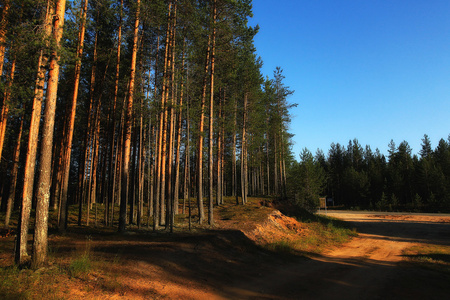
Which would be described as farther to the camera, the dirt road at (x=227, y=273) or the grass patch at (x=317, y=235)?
the grass patch at (x=317, y=235)

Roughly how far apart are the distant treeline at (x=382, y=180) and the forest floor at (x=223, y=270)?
21750mm

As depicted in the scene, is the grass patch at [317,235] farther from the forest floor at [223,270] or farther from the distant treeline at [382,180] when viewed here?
the distant treeline at [382,180]

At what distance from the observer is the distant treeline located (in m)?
36.7

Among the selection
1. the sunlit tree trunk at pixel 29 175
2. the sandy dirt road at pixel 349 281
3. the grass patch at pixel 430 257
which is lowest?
the grass patch at pixel 430 257

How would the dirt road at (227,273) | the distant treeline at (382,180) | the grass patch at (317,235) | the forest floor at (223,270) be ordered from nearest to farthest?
the forest floor at (223,270) < the dirt road at (227,273) < the grass patch at (317,235) < the distant treeline at (382,180)

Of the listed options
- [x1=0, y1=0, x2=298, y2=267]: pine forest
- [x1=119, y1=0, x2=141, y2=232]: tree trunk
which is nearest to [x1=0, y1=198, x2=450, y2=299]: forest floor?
[x1=119, y1=0, x2=141, y2=232]: tree trunk

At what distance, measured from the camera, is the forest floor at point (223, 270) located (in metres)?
6.37

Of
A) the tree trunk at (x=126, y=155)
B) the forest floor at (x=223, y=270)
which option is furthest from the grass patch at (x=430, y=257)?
the tree trunk at (x=126, y=155)

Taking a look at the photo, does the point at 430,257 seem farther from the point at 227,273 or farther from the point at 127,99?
the point at 127,99

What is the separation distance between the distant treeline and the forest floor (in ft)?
71.4

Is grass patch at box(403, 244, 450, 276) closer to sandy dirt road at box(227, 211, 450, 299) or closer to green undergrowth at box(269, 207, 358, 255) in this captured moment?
sandy dirt road at box(227, 211, 450, 299)

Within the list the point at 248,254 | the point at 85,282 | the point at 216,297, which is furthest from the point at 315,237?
the point at 85,282

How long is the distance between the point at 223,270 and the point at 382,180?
6960cm

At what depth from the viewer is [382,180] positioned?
6481 cm
